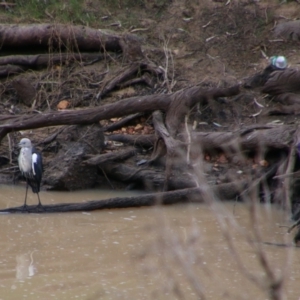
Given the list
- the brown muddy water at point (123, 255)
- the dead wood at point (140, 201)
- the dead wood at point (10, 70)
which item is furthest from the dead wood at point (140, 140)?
the dead wood at point (10, 70)

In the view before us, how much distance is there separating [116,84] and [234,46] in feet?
6.24

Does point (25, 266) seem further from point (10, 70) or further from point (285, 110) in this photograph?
point (10, 70)

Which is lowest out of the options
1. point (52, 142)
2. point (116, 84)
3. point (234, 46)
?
point (52, 142)

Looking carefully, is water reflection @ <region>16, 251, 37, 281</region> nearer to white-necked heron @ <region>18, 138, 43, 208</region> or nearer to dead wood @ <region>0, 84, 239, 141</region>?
white-necked heron @ <region>18, 138, 43, 208</region>

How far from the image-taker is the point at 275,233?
614cm

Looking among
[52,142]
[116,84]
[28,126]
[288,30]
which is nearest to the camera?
[28,126]

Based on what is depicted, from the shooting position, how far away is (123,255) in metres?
5.39

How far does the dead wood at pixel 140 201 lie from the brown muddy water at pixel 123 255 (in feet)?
0.19

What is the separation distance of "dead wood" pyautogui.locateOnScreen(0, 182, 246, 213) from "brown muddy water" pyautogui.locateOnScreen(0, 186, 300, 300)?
0.06m

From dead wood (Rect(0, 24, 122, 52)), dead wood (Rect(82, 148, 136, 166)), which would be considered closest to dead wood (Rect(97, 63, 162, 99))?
dead wood (Rect(0, 24, 122, 52))

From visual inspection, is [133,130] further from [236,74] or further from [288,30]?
[288,30]

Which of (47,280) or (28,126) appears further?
(28,126)

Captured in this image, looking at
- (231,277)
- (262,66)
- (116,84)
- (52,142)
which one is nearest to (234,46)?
(262,66)

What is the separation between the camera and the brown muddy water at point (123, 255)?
181 inches
